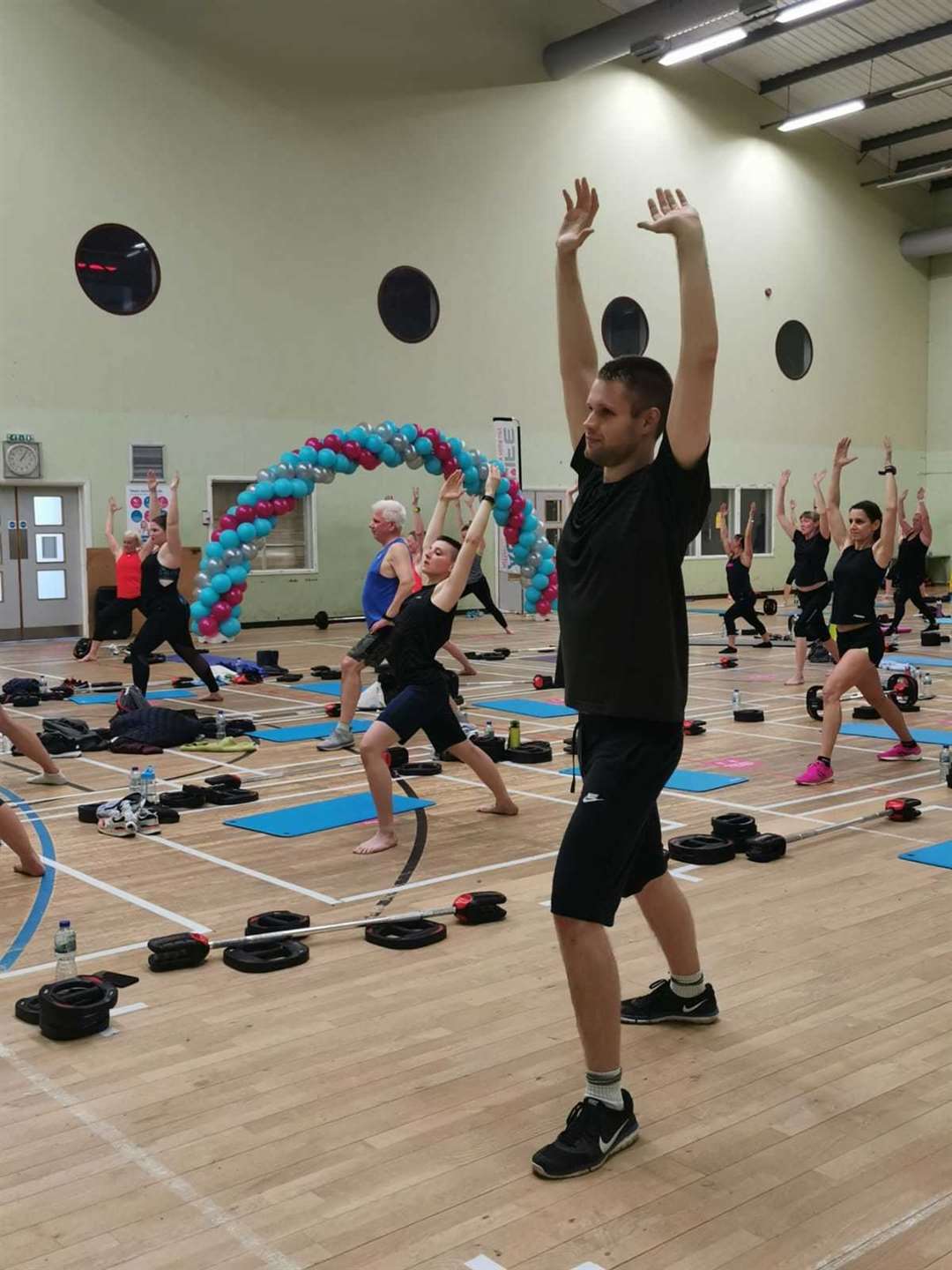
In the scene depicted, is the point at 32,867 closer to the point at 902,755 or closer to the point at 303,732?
the point at 303,732

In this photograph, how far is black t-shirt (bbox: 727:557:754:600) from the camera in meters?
14.5

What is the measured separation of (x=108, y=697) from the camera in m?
11.5

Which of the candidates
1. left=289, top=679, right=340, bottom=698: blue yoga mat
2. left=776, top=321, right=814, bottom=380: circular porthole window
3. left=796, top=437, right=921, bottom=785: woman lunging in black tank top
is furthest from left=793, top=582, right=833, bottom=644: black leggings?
left=776, top=321, right=814, bottom=380: circular porthole window

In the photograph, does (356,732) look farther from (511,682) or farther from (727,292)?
(727,292)

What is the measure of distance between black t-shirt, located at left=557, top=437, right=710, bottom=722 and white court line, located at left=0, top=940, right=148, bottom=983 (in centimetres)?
240

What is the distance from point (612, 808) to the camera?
279 centimetres

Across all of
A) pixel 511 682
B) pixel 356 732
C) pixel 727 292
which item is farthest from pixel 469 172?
pixel 356 732

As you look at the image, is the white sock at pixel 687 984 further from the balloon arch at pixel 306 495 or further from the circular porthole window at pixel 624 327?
the circular porthole window at pixel 624 327

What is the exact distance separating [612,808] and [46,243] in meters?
15.3

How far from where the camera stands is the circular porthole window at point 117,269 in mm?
16141

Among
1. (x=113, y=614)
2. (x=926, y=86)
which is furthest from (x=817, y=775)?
(x=926, y=86)

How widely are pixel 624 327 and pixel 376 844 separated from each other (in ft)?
59.0

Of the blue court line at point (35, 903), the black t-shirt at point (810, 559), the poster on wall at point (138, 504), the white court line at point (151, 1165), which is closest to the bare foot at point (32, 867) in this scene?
the blue court line at point (35, 903)

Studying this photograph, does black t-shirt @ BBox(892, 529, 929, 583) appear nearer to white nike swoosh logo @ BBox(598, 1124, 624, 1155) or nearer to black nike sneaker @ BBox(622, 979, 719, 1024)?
black nike sneaker @ BBox(622, 979, 719, 1024)
